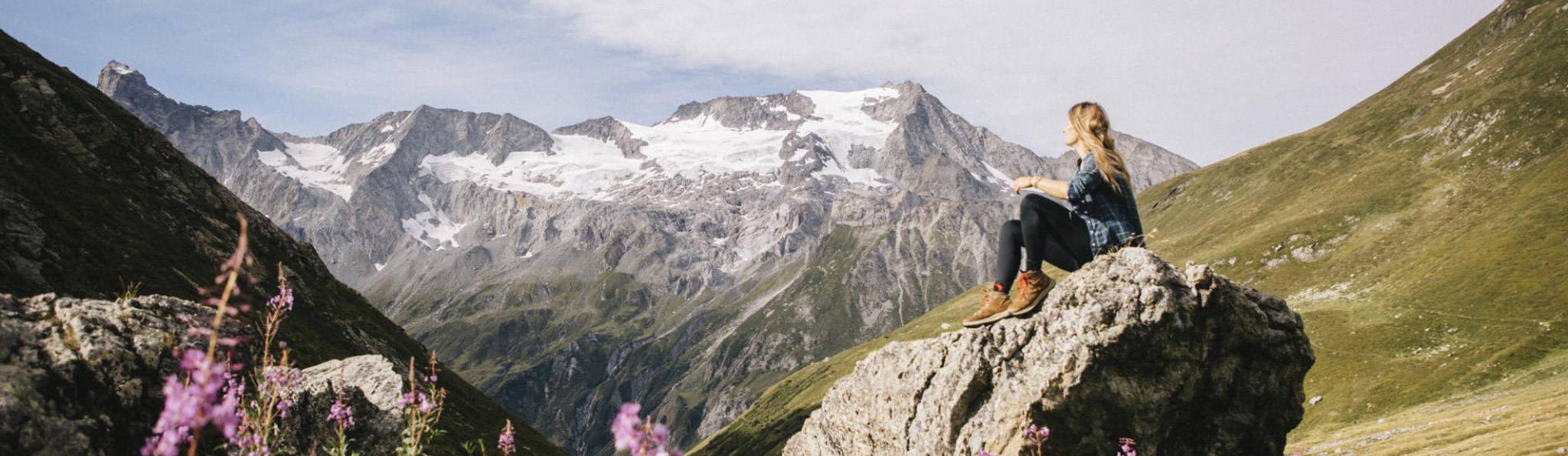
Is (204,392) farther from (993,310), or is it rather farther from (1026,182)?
(993,310)

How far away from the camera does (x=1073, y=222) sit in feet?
41.8

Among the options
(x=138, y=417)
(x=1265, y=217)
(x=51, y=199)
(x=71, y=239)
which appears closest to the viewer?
(x=138, y=417)

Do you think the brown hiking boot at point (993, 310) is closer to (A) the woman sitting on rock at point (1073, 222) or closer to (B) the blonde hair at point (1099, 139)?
(A) the woman sitting on rock at point (1073, 222)

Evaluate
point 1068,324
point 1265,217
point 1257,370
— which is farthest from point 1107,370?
point 1265,217

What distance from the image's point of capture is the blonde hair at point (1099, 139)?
11383 mm

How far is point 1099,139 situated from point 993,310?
11.3 feet

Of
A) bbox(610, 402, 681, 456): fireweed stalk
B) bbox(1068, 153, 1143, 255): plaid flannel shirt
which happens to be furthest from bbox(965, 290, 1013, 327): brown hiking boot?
bbox(610, 402, 681, 456): fireweed stalk

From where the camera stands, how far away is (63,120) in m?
53.9

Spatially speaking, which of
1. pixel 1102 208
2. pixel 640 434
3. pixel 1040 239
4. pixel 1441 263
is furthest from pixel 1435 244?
pixel 640 434

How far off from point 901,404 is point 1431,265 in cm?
14703

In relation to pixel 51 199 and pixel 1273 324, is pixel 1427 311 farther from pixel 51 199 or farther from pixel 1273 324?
pixel 51 199

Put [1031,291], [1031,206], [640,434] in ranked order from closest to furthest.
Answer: [640,434] < [1031,206] < [1031,291]

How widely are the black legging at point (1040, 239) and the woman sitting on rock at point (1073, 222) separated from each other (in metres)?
0.01

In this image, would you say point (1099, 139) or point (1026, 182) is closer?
point (1099, 139)
